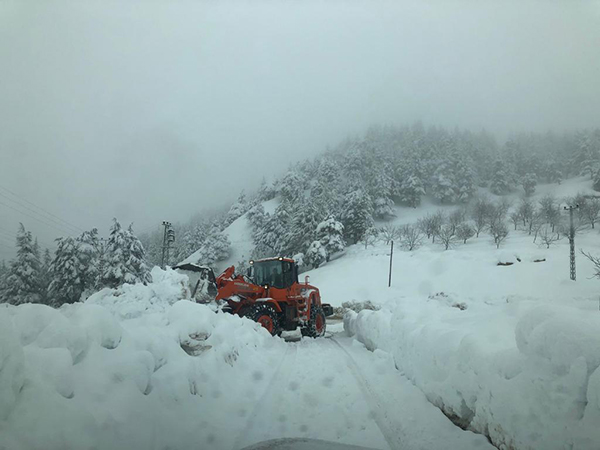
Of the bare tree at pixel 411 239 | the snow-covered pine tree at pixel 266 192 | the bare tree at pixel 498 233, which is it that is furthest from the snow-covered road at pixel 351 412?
the snow-covered pine tree at pixel 266 192

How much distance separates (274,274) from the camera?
1390 centimetres

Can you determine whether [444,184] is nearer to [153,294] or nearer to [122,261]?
[122,261]

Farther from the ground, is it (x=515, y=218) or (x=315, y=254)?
(x=515, y=218)

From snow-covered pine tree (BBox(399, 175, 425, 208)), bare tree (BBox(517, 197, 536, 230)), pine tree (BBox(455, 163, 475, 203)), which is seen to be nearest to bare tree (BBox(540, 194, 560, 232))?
bare tree (BBox(517, 197, 536, 230))

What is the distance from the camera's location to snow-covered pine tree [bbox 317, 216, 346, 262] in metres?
53.1

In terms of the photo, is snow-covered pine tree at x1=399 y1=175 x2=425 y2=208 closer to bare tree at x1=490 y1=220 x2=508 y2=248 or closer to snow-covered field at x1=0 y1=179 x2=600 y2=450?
bare tree at x1=490 y1=220 x2=508 y2=248

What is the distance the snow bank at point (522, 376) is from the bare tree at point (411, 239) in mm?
51831

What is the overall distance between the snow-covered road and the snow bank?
0.30 metres

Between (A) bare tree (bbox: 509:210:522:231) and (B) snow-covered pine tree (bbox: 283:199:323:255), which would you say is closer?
(B) snow-covered pine tree (bbox: 283:199:323:255)

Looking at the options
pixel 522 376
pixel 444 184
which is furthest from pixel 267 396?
pixel 444 184

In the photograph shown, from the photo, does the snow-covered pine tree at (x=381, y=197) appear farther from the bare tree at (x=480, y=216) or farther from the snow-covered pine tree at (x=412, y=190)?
the bare tree at (x=480, y=216)

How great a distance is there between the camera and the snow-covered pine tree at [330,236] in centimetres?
5309

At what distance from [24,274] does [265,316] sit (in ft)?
43.0

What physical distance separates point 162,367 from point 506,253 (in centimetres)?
4648
